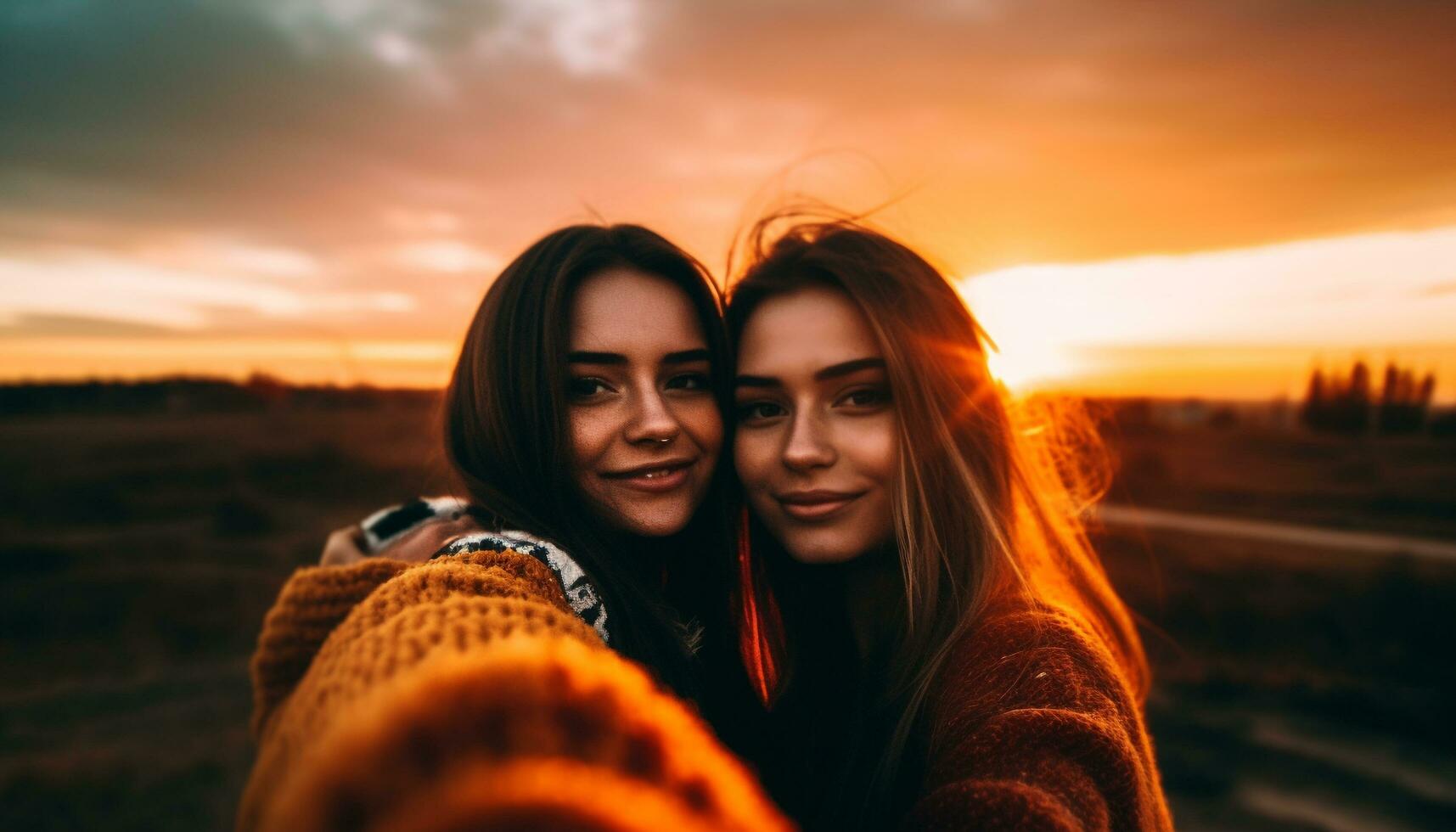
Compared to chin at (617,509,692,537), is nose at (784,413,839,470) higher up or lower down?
higher up

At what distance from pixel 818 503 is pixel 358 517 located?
22726 mm

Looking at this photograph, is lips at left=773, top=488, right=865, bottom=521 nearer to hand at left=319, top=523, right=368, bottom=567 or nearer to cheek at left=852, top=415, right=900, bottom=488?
cheek at left=852, top=415, right=900, bottom=488

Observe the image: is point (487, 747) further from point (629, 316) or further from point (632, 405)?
point (629, 316)

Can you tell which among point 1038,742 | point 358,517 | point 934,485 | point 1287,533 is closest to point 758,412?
point 934,485

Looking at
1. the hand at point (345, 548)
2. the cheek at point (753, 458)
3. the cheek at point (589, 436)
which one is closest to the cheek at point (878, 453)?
the cheek at point (753, 458)

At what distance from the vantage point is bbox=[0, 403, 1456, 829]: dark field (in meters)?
7.24

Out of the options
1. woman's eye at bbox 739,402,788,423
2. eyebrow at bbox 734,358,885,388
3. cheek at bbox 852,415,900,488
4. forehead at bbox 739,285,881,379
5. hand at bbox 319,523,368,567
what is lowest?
hand at bbox 319,523,368,567

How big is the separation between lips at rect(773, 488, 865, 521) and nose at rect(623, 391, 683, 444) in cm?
47

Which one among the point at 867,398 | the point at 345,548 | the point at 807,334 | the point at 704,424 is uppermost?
the point at 807,334

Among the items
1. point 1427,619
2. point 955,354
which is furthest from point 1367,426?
point 955,354

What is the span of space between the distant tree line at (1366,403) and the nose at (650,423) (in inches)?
2122

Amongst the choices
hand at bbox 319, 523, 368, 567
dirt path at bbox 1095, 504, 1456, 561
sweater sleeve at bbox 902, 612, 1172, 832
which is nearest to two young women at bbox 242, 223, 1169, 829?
sweater sleeve at bbox 902, 612, 1172, 832

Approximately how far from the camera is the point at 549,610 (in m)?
0.86

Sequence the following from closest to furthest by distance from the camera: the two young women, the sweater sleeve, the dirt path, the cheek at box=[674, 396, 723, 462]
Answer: the sweater sleeve → the two young women → the cheek at box=[674, 396, 723, 462] → the dirt path
